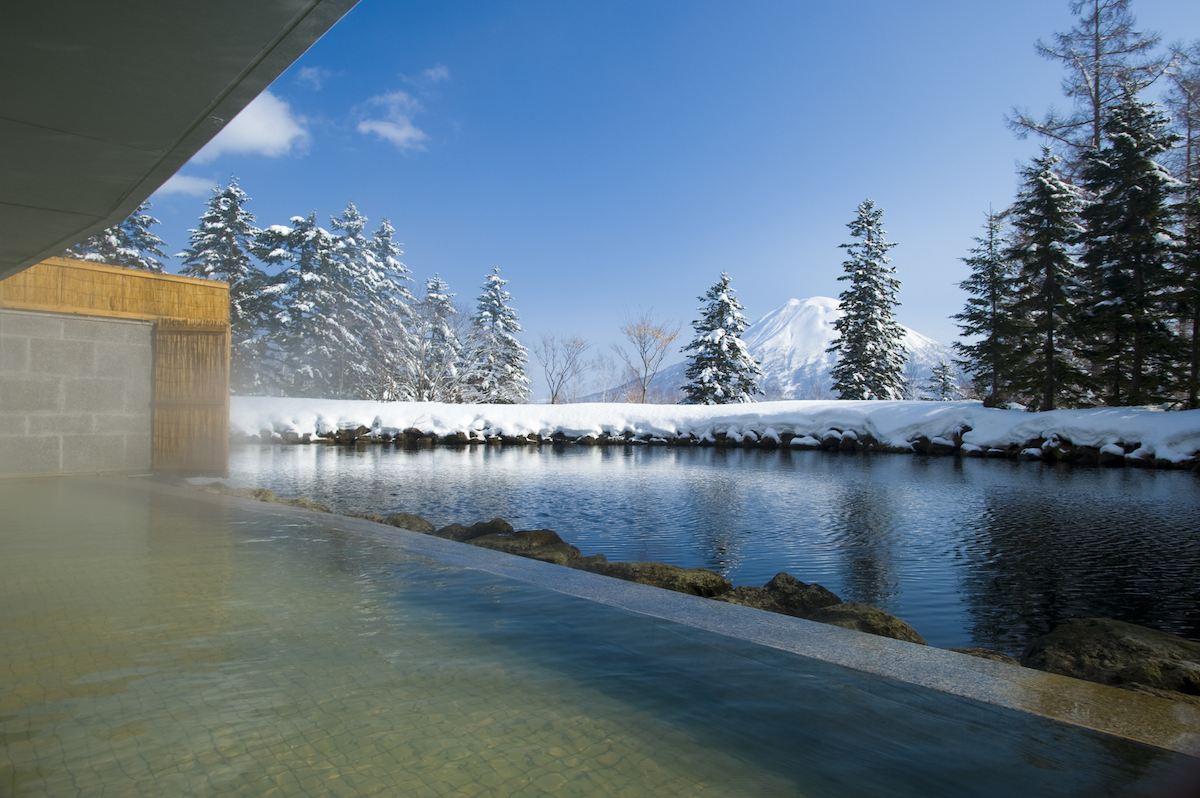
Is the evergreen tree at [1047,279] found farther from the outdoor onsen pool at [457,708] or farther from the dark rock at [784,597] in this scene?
the outdoor onsen pool at [457,708]

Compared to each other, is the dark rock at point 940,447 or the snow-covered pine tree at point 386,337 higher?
the snow-covered pine tree at point 386,337

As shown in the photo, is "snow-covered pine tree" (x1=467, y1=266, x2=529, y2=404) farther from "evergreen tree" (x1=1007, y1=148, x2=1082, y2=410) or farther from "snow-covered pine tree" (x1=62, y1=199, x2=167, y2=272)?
"evergreen tree" (x1=1007, y1=148, x2=1082, y2=410)

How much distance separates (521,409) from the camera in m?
25.5

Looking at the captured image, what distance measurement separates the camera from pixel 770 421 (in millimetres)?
22984

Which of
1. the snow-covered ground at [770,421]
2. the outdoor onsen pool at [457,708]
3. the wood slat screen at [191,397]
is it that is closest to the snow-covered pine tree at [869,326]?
the snow-covered ground at [770,421]

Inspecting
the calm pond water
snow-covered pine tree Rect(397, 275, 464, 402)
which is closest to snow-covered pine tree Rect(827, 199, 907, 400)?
the calm pond water

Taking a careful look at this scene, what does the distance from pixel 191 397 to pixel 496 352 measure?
26023 mm

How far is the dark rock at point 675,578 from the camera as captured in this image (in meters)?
3.98

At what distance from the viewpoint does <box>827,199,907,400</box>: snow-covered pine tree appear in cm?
2905

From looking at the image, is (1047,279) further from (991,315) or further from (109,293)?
(109,293)

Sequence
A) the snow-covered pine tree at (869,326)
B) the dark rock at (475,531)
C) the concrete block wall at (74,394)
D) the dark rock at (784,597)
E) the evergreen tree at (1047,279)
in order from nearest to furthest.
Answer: the dark rock at (784,597) < the dark rock at (475,531) < the concrete block wall at (74,394) < the evergreen tree at (1047,279) < the snow-covered pine tree at (869,326)

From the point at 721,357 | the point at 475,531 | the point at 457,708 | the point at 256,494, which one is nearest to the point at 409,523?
the point at 475,531

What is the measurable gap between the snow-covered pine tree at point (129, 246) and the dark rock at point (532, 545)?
26057mm

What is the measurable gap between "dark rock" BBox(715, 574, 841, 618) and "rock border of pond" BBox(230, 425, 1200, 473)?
15132 mm
